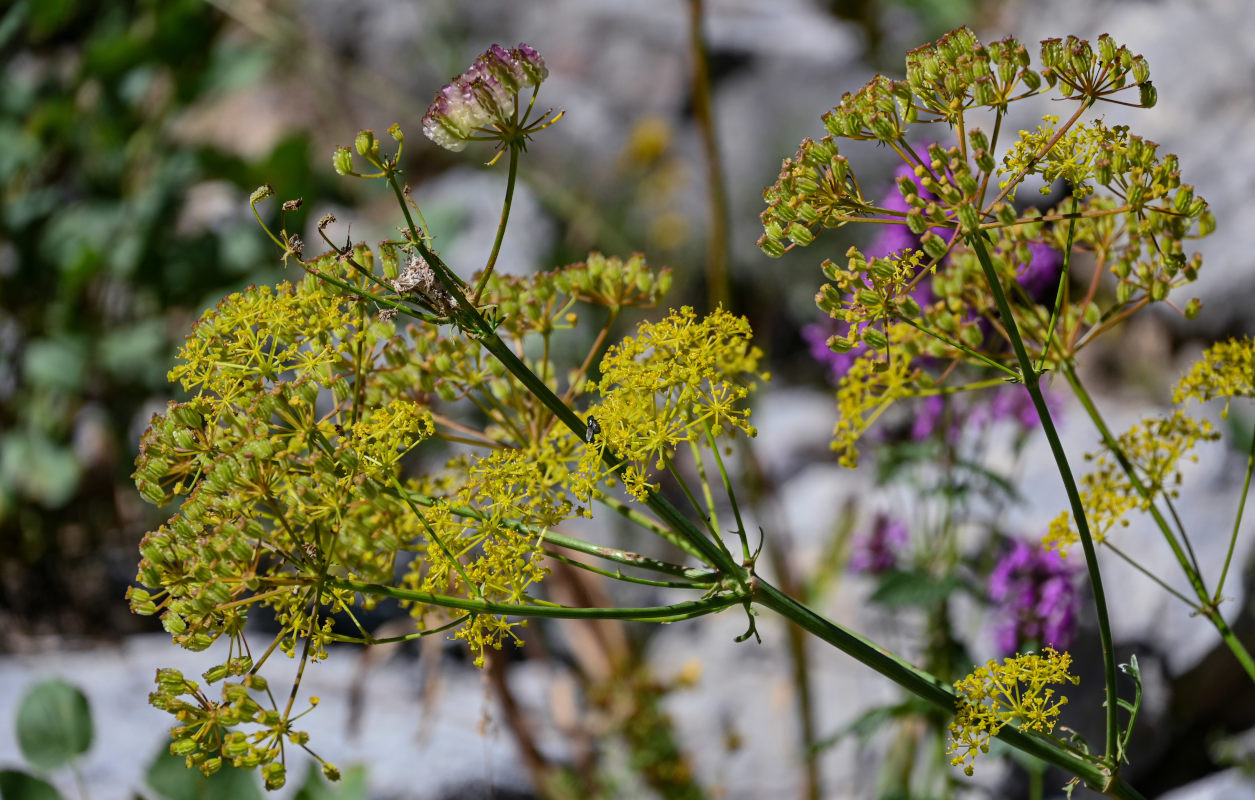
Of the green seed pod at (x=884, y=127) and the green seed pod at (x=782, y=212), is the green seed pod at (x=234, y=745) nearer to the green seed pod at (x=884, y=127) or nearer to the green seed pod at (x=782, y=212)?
the green seed pod at (x=782, y=212)

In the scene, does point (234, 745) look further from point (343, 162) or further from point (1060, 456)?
point (1060, 456)

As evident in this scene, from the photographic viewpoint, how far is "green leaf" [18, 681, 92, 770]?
5.58ft

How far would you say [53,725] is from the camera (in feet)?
5.65

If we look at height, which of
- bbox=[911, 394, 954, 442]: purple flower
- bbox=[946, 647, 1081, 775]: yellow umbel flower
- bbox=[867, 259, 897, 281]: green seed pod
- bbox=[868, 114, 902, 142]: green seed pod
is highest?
bbox=[911, 394, 954, 442]: purple flower

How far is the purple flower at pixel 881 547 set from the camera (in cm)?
250

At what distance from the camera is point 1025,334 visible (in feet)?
4.32

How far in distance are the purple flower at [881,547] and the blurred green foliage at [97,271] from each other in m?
2.48

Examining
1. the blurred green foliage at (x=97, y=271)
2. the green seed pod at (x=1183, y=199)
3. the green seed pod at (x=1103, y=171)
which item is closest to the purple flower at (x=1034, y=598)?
the green seed pod at (x=1183, y=199)

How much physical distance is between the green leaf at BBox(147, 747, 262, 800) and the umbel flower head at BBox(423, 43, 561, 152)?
1.28 m

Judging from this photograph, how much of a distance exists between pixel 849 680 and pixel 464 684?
4.18ft

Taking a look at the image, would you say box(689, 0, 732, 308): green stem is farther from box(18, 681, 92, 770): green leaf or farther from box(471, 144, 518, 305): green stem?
box(18, 681, 92, 770): green leaf

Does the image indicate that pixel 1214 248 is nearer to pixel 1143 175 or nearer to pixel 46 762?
pixel 1143 175

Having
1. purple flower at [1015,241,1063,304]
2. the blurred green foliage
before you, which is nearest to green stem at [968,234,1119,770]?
purple flower at [1015,241,1063,304]

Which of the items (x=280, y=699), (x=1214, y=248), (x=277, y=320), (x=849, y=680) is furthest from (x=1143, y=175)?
(x=1214, y=248)
